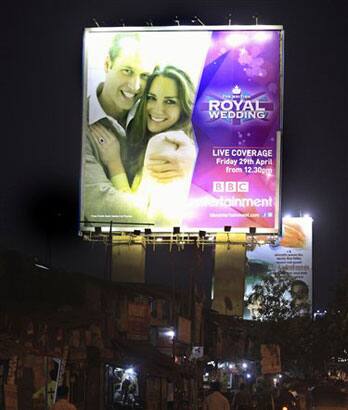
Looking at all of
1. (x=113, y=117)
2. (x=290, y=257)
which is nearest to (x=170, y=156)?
(x=113, y=117)

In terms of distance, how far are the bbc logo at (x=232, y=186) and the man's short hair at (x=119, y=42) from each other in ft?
17.0

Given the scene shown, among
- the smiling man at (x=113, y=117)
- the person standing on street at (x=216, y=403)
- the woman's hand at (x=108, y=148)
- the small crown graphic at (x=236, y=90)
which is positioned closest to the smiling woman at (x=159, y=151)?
the woman's hand at (x=108, y=148)

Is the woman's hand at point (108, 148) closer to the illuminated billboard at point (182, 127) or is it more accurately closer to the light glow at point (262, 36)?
the illuminated billboard at point (182, 127)

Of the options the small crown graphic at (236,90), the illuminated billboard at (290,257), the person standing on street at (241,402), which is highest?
the small crown graphic at (236,90)

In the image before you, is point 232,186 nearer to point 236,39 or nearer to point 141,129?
point 141,129

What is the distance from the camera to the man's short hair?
29.6 metres

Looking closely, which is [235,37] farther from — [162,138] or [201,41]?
[162,138]

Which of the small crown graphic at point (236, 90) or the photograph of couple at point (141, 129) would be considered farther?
the photograph of couple at point (141, 129)

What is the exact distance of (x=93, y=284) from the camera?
21359 millimetres

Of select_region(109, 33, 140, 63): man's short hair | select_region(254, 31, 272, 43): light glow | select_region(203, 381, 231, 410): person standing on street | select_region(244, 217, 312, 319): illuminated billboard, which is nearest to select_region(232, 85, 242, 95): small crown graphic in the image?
select_region(254, 31, 272, 43): light glow

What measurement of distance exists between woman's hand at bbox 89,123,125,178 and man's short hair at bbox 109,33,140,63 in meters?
2.30

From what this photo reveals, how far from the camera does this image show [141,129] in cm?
2897

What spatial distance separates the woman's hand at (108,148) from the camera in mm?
29109

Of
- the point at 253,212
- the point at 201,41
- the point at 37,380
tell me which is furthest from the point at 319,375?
the point at 37,380
